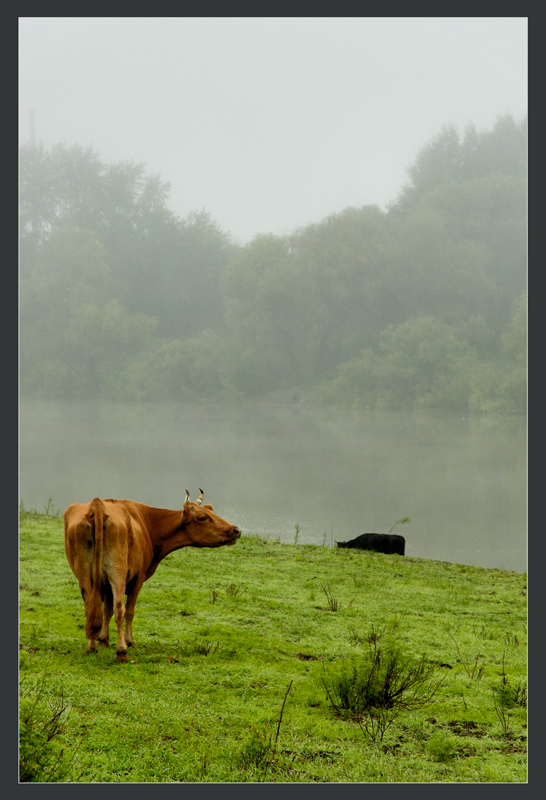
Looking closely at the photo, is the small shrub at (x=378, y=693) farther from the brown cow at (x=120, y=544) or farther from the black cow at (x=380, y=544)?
the black cow at (x=380, y=544)

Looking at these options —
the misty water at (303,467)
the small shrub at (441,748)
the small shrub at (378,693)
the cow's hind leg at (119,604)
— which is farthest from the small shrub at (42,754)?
the misty water at (303,467)

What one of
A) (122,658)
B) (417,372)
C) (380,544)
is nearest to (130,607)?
(122,658)

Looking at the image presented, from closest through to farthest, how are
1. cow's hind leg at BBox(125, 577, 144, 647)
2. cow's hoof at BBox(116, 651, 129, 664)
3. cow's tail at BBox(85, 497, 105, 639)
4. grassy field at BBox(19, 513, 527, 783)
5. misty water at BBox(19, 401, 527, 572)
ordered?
grassy field at BBox(19, 513, 527, 783)
cow's tail at BBox(85, 497, 105, 639)
cow's hoof at BBox(116, 651, 129, 664)
cow's hind leg at BBox(125, 577, 144, 647)
misty water at BBox(19, 401, 527, 572)

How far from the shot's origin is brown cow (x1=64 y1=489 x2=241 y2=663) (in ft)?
17.1

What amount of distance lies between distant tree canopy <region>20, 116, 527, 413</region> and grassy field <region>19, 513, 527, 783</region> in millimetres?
28277

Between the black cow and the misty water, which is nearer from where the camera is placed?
the black cow

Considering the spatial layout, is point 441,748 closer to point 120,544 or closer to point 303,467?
point 120,544

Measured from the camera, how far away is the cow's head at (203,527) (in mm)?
5938

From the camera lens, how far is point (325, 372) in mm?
40375

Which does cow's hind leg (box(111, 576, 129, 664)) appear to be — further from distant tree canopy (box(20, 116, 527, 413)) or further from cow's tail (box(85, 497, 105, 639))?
distant tree canopy (box(20, 116, 527, 413))

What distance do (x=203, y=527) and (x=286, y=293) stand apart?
32637 millimetres

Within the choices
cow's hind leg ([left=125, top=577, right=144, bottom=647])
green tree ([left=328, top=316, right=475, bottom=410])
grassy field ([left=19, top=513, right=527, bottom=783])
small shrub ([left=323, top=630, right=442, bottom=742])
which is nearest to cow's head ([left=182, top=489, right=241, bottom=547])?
cow's hind leg ([left=125, top=577, right=144, bottom=647])

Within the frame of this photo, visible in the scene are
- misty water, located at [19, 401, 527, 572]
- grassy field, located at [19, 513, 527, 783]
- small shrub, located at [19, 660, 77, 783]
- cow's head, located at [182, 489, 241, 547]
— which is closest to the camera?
small shrub, located at [19, 660, 77, 783]

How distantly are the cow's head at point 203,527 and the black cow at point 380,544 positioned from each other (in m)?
7.45
